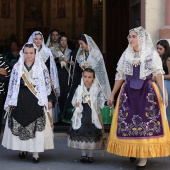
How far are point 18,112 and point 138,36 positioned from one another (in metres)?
1.85

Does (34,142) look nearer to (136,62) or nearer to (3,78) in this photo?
(3,78)

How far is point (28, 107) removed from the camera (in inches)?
315

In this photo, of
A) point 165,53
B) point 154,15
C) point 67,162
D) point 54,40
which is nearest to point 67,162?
point 67,162

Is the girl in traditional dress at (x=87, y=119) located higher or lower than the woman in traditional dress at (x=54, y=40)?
lower

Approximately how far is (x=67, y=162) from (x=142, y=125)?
4.09 feet

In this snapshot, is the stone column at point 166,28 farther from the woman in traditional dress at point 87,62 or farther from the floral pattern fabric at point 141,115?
the floral pattern fabric at point 141,115

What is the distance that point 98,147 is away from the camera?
26.5ft

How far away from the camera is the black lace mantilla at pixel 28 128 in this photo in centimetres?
797

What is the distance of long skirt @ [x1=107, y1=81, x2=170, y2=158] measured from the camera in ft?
25.0

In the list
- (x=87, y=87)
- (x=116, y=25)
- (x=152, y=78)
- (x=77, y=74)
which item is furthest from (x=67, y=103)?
(x=116, y=25)

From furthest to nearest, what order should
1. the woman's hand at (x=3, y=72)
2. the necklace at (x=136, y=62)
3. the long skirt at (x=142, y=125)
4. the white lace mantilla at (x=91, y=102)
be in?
the woman's hand at (x=3, y=72), the white lace mantilla at (x=91, y=102), the necklace at (x=136, y=62), the long skirt at (x=142, y=125)

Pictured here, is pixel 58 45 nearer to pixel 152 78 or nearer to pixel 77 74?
pixel 77 74

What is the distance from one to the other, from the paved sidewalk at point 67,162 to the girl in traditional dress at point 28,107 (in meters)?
0.23

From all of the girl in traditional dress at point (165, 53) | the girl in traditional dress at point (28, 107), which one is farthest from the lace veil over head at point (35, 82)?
the girl in traditional dress at point (165, 53)
